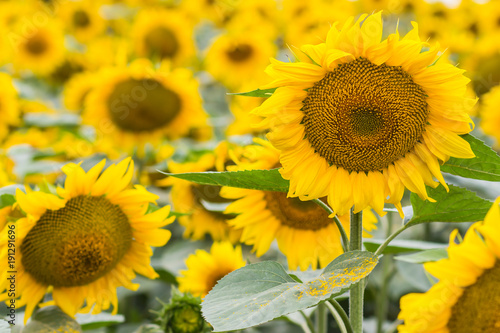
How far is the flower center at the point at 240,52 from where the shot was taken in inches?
117

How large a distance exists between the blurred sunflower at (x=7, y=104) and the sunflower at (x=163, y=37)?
0.68m

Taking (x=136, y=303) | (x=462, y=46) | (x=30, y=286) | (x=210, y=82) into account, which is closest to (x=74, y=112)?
(x=210, y=82)

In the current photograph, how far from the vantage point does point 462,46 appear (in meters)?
3.09

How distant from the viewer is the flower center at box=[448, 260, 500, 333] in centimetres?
67

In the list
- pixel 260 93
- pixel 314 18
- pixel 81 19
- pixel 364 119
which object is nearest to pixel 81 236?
pixel 260 93

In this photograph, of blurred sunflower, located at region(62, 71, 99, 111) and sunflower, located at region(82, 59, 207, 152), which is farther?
blurred sunflower, located at region(62, 71, 99, 111)

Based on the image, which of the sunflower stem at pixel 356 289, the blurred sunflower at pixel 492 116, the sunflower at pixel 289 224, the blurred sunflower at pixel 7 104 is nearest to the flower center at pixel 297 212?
the sunflower at pixel 289 224

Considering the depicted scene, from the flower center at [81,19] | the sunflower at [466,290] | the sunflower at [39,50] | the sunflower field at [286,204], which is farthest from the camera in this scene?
the flower center at [81,19]

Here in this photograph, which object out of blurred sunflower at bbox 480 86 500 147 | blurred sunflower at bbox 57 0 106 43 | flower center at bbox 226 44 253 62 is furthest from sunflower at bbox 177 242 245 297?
blurred sunflower at bbox 57 0 106 43

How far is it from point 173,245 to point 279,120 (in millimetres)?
1235

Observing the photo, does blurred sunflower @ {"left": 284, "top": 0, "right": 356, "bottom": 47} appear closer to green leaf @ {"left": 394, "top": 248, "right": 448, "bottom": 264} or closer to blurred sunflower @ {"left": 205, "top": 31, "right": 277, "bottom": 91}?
blurred sunflower @ {"left": 205, "top": 31, "right": 277, "bottom": 91}

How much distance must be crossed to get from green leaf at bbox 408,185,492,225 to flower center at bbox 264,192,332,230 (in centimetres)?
31

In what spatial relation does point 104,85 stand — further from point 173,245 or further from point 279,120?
point 279,120

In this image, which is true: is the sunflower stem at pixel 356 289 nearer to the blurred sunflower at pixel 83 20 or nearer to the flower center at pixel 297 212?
the flower center at pixel 297 212
